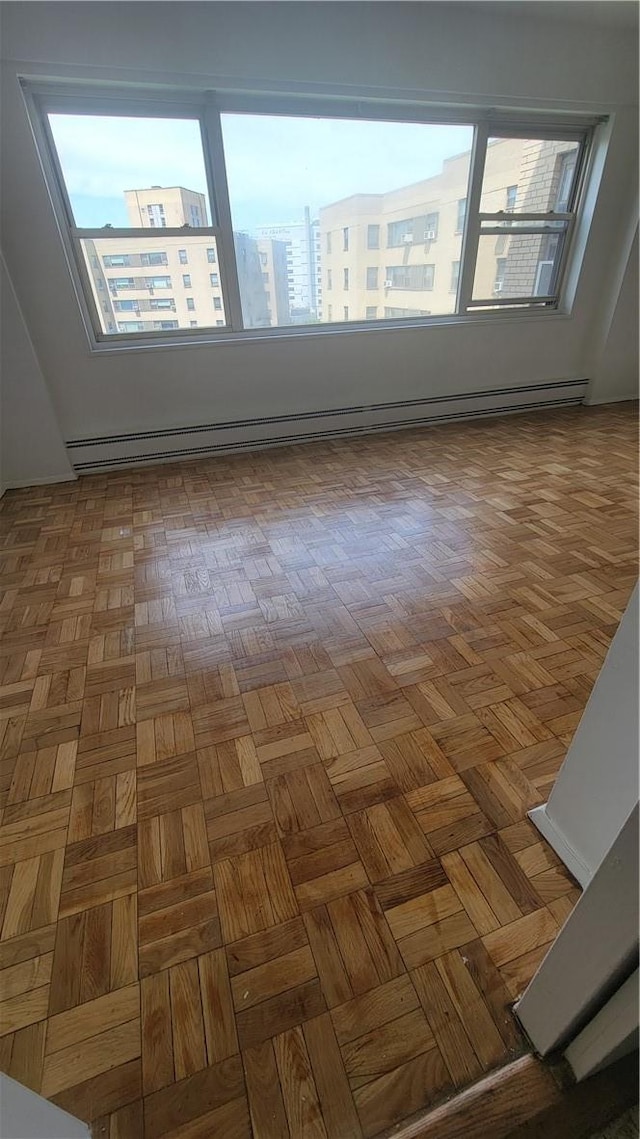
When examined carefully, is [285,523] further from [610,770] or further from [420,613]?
[610,770]

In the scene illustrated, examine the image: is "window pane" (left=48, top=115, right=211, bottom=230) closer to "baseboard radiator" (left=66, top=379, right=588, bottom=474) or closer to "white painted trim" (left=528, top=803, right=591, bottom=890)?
"baseboard radiator" (left=66, top=379, right=588, bottom=474)

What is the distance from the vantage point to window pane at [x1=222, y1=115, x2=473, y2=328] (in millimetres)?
2900

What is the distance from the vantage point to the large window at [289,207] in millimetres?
2668

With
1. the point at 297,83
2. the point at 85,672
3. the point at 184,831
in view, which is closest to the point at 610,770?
the point at 184,831

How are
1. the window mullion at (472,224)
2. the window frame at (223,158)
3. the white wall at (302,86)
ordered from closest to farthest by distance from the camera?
the white wall at (302,86)
the window frame at (223,158)
the window mullion at (472,224)

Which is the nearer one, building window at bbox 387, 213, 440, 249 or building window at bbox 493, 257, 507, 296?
building window at bbox 387, 213, 440, 249

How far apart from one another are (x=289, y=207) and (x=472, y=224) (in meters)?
1.39

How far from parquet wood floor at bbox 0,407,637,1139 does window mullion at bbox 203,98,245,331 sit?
175 centimetres

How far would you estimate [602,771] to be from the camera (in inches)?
34.3

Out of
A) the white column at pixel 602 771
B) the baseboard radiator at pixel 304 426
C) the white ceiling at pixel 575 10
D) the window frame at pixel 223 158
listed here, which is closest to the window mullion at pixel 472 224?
the window frame at pixel 223 158

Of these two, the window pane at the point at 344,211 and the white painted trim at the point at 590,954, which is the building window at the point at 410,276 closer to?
the window pane at the point at 344,211

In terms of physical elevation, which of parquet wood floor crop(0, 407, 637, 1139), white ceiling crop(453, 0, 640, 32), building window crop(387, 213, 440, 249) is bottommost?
parquet wood floor crop(0, 407, 637, 1139)

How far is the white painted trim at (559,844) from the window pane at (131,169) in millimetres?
3527

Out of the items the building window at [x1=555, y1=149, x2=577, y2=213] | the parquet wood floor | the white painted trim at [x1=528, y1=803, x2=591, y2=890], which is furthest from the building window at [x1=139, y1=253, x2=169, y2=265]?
the white painted trim at [x1=528, y1=803, x2=591, y2=890]
